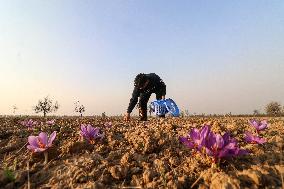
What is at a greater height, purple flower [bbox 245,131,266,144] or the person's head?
the person's head

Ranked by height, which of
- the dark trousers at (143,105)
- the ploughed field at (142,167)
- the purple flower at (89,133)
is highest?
the dark trousers at (143,105)

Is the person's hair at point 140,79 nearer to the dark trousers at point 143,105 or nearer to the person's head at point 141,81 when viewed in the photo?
the person's head at point 141,81

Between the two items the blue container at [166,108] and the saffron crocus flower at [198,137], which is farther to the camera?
the blue container at [166,108]

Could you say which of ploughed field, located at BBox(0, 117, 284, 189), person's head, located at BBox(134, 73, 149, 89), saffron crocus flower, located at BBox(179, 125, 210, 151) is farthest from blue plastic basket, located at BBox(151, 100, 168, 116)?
saffron crocus flower, located at BBox(179, 125, 210, 151)

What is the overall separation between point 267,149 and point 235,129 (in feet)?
3.74

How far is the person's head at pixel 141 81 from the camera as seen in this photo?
10867mm

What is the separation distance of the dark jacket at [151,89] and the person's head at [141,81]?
130 mm

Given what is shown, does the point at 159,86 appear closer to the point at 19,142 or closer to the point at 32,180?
the point at 19,142

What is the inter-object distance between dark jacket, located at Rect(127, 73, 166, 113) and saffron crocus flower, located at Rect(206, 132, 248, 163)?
320 inches

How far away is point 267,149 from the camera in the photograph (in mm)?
3383

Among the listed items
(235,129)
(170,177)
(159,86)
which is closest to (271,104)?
(159,86)

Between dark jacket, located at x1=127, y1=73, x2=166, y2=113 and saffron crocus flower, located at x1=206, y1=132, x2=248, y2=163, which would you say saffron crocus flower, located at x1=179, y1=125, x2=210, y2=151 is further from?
dark jacket, located at x1=127, y1=73, x2=166, y2=113

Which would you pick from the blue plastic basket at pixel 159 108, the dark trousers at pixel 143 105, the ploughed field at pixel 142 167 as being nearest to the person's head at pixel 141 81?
the dark trousers at pixel 143 105

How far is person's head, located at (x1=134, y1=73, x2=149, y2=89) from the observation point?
10.9 meters
